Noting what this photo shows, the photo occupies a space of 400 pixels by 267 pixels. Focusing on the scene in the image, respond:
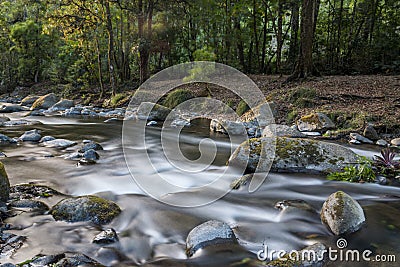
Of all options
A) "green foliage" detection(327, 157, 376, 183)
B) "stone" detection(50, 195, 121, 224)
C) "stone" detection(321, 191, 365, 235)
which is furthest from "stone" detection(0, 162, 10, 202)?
"green foliage" detection(327, 157, 376, 183)

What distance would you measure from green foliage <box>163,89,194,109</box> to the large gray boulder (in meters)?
9.61

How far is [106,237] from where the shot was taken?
10.9 ft

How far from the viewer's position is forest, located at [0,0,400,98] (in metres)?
16.7

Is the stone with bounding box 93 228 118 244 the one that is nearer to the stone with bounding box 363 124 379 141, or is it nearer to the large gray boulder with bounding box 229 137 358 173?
the large gray boulder with bounding box 229 137 358 173

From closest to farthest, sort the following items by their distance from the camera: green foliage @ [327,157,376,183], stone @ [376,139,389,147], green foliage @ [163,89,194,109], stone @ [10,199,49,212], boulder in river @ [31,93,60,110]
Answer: stone @ [10,199,49,212] < green foliage @ [327,157,376,183] < stone @ [376,139,389,147] < green foliage @ [163,89,194,109] < boulder in river @ [31,93,60,110]

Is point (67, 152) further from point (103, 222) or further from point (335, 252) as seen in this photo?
point (335, 252)

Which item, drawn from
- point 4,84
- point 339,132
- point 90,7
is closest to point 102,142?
point 339,132

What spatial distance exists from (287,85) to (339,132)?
4.98 meters

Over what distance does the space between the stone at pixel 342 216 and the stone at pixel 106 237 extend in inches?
92.0

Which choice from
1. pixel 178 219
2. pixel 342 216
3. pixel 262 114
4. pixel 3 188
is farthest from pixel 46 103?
pixel 342 216

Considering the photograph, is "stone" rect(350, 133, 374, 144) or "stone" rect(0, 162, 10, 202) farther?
"stone" rect(350, 133, 374, 144)

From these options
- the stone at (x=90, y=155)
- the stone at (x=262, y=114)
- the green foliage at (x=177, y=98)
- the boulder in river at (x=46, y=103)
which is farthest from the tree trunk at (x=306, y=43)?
the boulder in river at (x=46, y=103)

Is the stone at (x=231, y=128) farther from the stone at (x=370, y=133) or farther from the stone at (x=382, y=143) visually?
the stone at (x=382, y=143)

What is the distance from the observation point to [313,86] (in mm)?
12320
